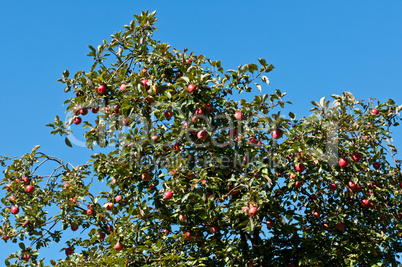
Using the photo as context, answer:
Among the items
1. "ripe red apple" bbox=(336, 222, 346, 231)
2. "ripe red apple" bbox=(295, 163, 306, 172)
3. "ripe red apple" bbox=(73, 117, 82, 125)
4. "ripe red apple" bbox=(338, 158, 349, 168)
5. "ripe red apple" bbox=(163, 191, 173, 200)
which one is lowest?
"ripe red apple" bbox=(336, 222, 346, 231)

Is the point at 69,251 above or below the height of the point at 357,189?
above

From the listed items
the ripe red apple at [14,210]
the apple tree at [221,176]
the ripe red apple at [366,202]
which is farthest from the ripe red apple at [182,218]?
the ripe red apple at [14,210]

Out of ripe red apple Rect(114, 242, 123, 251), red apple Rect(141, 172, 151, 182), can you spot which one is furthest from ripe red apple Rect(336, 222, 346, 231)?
ripe red apple Rect(114, 242, 123, 251)

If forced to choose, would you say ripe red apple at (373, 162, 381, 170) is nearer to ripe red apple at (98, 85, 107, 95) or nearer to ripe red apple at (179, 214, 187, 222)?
ripe red apple at (179, 214, 187, 222)

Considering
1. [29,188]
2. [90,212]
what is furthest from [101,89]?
[29,188]

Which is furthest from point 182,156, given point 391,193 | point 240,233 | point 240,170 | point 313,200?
point 391,193

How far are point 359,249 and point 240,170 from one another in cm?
236

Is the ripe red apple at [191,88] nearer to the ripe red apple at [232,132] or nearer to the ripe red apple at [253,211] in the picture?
the ripe red apple at [232,132]

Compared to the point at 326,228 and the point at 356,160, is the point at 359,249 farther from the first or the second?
the point at 356,160

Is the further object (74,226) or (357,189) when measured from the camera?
(74,226)

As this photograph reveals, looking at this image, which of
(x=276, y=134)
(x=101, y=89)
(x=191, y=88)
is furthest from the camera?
(x=101, y=89)

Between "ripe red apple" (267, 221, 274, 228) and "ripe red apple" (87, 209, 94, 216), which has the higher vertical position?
"ripe red apple" (87, 209, 94, 216)

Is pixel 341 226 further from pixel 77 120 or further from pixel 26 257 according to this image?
pixel 26 257

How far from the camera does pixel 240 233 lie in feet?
25.3
